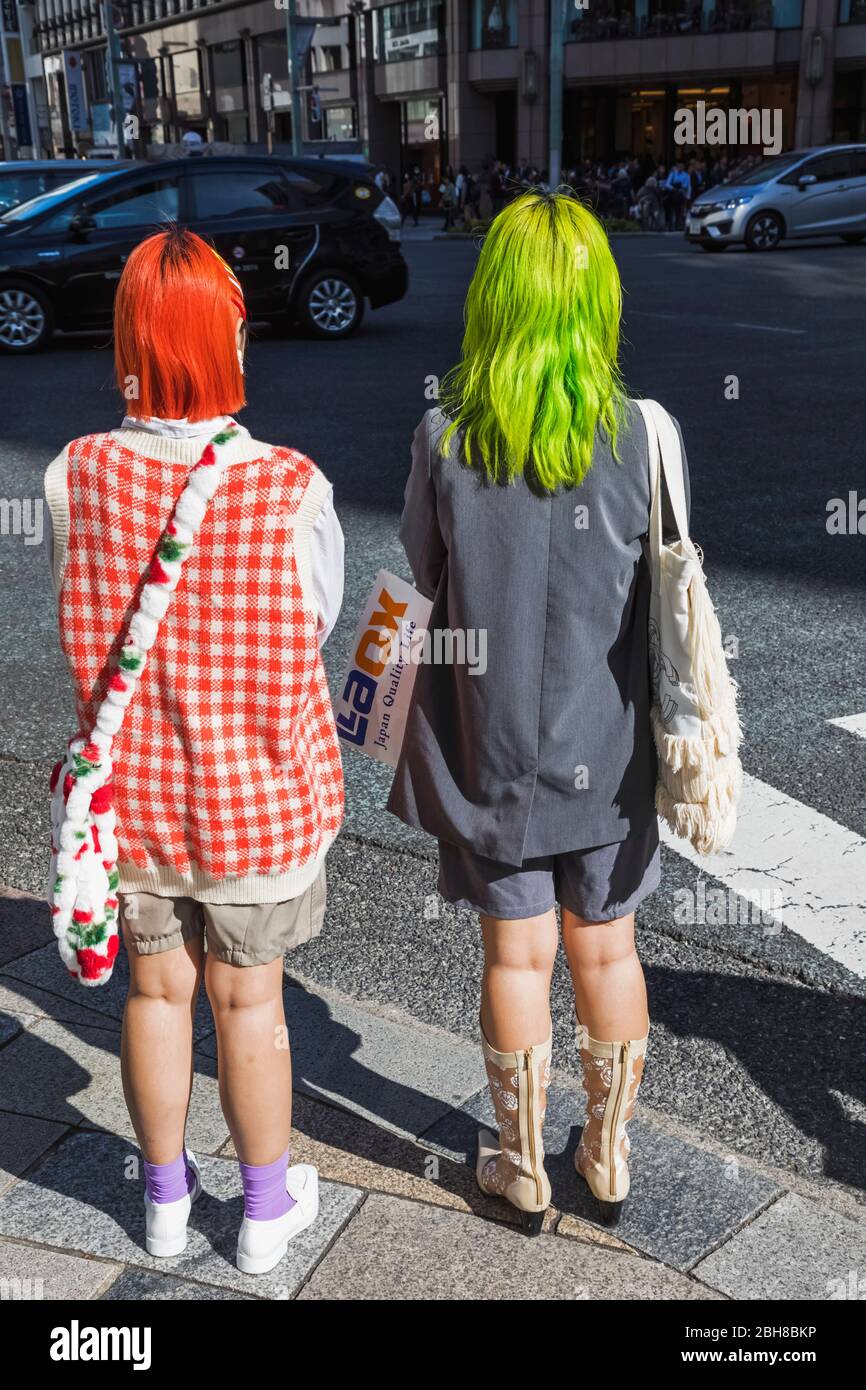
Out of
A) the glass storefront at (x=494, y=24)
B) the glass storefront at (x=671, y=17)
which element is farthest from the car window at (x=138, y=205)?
the glass storefront at (x=494, y=24)

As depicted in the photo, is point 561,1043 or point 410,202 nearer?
point 561,1043

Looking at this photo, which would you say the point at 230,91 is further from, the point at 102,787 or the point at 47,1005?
the point at 102,787

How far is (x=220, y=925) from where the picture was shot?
7.08 feet

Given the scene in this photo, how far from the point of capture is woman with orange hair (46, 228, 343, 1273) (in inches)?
77.8

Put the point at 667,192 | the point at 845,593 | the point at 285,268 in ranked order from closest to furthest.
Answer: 1. the point at 845,593
2. the point at 285,268
3. the point at 667,192

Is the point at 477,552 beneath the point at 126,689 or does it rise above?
above

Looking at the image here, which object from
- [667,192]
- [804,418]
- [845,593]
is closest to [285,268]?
[804,418]

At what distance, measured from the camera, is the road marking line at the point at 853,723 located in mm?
4711

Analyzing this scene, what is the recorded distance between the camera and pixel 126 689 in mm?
2033

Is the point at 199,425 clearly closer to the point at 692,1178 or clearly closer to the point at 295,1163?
the point at 295,1163

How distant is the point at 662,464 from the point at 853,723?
2910 mm

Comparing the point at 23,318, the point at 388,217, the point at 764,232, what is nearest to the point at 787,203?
the point at 764,232
